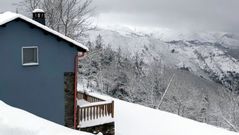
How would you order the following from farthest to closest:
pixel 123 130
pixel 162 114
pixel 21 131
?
pixel 162 114 < pixel 123 130 < pixel 21 131

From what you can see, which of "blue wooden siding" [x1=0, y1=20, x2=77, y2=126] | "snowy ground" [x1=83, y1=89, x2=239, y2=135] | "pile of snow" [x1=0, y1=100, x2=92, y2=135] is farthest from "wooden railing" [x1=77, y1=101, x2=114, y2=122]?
"pile of snow" [x1=0, y1=100, x2=92, y2=135]

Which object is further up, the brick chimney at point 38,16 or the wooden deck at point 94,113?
A: the brick chimney at point 38,16

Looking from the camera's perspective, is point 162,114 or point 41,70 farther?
point 162,114

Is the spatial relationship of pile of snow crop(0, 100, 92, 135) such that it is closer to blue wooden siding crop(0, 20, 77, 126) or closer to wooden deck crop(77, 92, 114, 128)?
blue wooden siding crop(0, 20, 77, 126)

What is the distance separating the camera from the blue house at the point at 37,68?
14359 millimetres

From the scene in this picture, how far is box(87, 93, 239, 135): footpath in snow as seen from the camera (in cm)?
1862

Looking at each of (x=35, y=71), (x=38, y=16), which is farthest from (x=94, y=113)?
(x=38, y=16)

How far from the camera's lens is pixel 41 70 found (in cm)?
1527

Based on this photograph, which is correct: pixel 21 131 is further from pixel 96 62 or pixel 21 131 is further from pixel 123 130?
pixel 96 62

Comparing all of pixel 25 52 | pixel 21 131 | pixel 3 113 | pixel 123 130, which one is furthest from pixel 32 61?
pixel 21 131

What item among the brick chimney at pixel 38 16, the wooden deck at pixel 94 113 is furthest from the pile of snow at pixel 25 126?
the brick chimney at pixel 38 16

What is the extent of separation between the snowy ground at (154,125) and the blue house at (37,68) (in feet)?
12.2

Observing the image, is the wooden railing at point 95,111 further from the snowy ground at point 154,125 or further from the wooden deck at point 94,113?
the snowy ground at point 154,125

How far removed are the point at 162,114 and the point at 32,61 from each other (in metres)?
10.1
